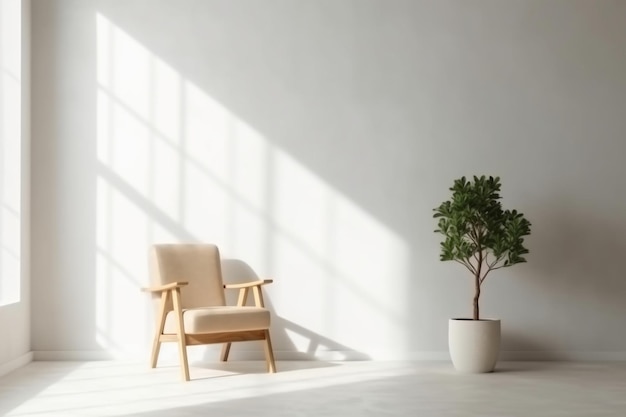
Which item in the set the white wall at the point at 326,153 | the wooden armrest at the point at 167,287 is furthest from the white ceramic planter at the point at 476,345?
the wooden armrest at the point at 167,287

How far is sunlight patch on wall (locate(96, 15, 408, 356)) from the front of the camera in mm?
6227

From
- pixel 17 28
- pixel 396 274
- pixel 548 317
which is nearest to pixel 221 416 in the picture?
pixel 396 274

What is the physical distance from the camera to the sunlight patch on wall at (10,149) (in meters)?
5.92

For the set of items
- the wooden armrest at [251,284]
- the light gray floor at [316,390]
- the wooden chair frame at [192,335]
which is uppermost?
the wooden armrest at [251,284]

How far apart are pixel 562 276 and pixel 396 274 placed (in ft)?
3.87

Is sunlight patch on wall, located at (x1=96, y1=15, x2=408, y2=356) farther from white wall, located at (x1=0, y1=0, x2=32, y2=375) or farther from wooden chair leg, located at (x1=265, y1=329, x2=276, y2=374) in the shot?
wooden chair leg, located at (x1=265, y1=329, x2=276, y2=374)

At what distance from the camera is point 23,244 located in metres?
6.02

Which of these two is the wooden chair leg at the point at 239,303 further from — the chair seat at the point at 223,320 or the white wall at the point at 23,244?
the white wall at the point at 23,244

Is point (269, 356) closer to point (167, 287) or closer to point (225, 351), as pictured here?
point (225, 351)

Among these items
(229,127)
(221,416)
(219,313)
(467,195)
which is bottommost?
(221,416)

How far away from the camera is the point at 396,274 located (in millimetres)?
6234

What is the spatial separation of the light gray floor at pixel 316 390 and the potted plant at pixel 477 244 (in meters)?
0.17

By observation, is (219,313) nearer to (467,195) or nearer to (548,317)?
(467,195)

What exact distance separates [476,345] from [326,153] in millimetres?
1753
